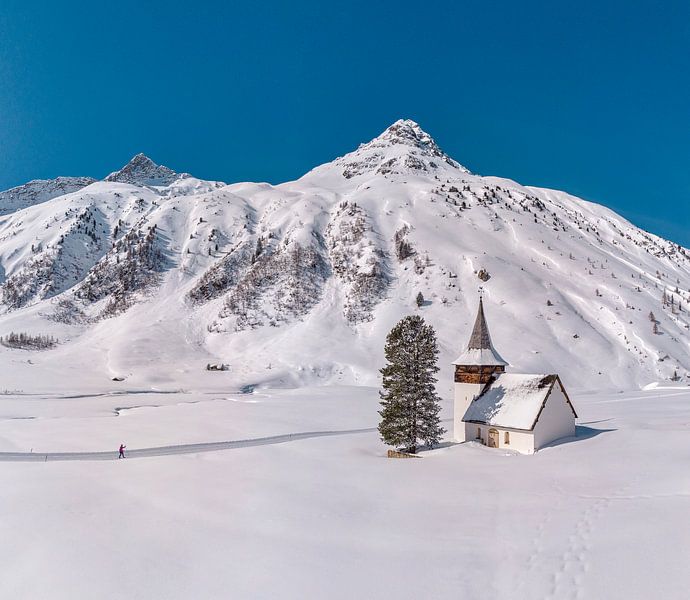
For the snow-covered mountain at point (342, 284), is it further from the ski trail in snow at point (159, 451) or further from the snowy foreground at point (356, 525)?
the snowy foreground at point (356, 525)

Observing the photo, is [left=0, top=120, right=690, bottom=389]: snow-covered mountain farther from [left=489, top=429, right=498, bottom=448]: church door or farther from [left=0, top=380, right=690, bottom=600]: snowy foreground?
[left=0, top=380, right=690, bottom=600]: snowy foreground

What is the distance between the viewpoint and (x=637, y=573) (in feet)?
30.6

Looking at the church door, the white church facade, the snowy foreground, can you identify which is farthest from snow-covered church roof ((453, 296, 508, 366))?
the snowy foreground

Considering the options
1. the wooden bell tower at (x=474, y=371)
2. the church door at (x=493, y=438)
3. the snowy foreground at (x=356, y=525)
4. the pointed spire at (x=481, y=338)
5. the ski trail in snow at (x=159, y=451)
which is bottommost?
the ski trail in snow at (x=159, y=451)

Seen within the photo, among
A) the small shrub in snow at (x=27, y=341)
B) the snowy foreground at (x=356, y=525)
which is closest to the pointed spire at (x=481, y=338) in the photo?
the snowy foreground at (x=356, y=525)

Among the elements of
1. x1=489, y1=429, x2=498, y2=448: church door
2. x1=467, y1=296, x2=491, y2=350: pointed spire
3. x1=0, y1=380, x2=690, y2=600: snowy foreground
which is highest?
x1=467, y1=296, x2=491, y2=350: pointed spire

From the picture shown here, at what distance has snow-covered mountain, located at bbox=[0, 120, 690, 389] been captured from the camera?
82.2m

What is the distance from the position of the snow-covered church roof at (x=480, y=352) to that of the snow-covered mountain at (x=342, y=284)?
38.1m

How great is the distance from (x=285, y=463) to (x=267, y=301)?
79.4 meters

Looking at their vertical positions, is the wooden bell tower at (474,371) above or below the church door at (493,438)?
above

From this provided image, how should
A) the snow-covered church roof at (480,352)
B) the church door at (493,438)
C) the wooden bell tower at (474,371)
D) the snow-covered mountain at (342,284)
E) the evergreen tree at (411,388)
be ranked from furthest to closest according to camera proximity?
the snow-covered mountain at (342,284) < the snow-covered church roof at (480,352) < the wooden bell tower at (474,371) < the evergreen tree at (411,388) < the church door at (493,438)

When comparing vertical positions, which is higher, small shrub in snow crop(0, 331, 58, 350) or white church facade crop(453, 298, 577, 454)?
small shrub in snow crop(0, 331, 58, 350)

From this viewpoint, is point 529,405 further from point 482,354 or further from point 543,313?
point 543,313

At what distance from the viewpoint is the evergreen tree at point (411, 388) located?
32375mm
